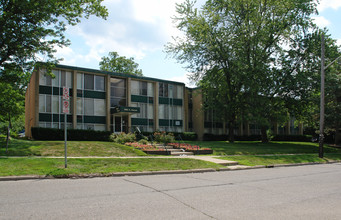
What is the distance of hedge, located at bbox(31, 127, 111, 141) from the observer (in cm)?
2436

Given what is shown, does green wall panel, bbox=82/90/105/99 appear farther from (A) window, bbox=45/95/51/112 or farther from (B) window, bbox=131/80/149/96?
(B) window, bbox=131/80/149/96

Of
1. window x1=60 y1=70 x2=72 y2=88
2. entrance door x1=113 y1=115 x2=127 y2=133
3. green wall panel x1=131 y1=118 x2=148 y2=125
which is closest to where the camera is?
window x1=60 y1=70 x2=72 y2=88

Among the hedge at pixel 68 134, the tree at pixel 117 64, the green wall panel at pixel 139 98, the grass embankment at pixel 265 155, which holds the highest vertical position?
the tree at pixel 117 64

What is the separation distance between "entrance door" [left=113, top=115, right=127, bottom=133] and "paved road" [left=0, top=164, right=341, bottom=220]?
2308cm

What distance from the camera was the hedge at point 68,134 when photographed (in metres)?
24.4

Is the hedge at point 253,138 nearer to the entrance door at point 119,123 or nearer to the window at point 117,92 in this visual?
the entrance door at point 119,123

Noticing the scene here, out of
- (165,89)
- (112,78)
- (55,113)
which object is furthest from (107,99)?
(165,89)

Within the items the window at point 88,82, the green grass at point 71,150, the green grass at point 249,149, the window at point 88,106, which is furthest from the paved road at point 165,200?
the window at point 88,82

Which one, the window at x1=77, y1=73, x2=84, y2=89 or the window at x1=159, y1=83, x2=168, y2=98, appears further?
the window at x1=159, y1=83, x2=168, y2=98

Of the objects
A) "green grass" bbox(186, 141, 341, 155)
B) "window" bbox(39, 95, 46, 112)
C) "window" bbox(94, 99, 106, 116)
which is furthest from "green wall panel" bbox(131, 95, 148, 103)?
"window" bbox(39, 95, 46, 112)

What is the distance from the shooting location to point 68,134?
80.9 ft

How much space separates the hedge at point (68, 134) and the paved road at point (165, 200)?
1679 centimetres

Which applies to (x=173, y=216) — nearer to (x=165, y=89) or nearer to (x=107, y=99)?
(x=107, y=99)

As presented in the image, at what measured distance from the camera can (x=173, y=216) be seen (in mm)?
5000
